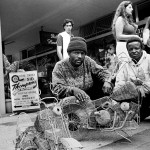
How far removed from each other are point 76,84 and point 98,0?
539 cm

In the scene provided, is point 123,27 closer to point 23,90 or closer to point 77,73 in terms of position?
point 77,73

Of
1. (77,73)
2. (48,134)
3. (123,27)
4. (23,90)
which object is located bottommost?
(48,134)

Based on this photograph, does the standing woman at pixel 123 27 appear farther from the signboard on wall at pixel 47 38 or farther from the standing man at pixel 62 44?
the signboard on wall at pixel 47 38

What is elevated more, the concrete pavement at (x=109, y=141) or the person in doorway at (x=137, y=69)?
the person in doorway at (x=137, y=69)

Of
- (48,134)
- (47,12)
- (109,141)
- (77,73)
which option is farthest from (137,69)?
(47,12)

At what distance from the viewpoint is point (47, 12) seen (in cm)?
865

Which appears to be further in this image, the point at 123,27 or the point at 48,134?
the point at 123,27

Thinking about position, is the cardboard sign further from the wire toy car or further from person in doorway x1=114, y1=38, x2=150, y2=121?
the wire toy car

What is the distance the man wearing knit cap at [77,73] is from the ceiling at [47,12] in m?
5.20

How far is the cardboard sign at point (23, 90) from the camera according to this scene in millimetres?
5418

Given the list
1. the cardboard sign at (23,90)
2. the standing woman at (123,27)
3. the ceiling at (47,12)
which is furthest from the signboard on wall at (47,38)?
the standing woman at (123,27)

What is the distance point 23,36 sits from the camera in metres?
11.8

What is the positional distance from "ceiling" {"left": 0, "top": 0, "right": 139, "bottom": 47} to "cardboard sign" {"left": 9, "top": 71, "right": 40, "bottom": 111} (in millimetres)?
3116

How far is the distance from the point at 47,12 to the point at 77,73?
6.16m
